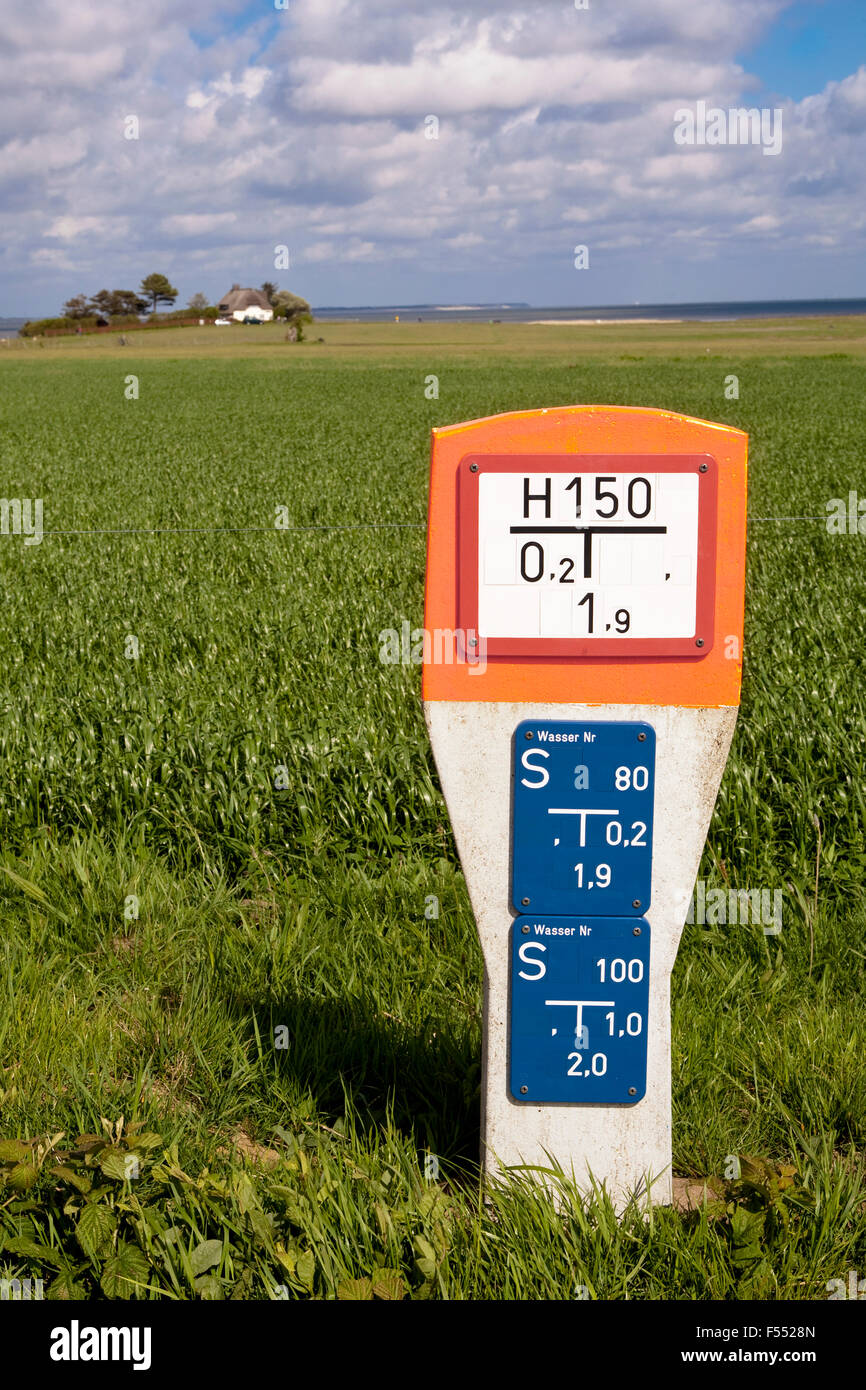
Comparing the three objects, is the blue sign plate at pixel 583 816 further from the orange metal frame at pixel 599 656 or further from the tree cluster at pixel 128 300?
the tree cluster at pixel 128 300

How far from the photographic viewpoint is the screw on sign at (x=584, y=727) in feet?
7.56

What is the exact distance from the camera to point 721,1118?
115 inches

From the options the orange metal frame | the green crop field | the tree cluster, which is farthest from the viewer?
the tree cluster

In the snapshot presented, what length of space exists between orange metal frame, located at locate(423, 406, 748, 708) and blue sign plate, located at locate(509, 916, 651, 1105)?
52cm

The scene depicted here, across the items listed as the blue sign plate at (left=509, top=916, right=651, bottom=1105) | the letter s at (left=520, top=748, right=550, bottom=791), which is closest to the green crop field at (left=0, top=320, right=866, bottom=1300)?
the blue sign plate at (left=509, top=916, right=651, bottom=1105)

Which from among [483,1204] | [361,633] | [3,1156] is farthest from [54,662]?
[483,1204]

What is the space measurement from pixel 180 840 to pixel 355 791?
818 millimetres

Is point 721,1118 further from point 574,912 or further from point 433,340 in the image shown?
point 433,340

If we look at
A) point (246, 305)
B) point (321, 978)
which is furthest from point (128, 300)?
point (321, 978)

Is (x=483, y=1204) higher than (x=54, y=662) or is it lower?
lower

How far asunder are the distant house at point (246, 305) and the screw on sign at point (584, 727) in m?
161

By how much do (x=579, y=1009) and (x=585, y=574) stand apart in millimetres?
974

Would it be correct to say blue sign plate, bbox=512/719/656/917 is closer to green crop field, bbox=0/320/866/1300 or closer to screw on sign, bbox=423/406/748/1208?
screw on sign, bbox=423/406/748/1208

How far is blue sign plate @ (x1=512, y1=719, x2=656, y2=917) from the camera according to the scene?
238 cm
